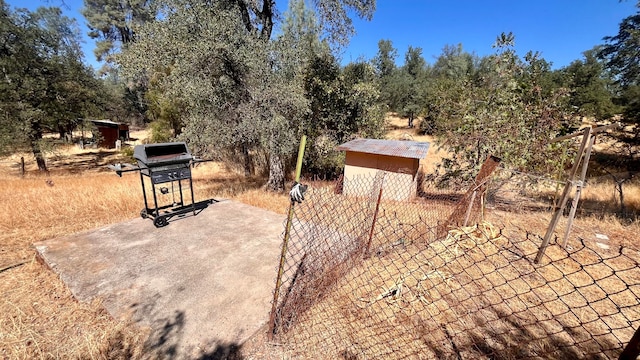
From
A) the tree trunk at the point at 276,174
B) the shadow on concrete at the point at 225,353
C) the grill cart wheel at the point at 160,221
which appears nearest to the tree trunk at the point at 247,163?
the tree trunk at the point at 276,174

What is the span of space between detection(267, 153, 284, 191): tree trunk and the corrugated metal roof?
88.6 inches

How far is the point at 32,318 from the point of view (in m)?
2.88

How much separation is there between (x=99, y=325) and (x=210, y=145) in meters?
5.53

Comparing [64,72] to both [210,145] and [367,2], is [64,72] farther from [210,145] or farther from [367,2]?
[367,2]

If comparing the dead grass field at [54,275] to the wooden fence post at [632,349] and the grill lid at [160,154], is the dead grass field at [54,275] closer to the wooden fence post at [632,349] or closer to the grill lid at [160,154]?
the grill lid at [160,154]

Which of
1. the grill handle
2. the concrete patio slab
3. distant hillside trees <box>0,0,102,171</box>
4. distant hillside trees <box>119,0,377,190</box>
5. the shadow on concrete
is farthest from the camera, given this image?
distant hillside trees <box>0,0,102,171</box>

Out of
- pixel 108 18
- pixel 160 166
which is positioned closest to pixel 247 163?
pixel 160 166

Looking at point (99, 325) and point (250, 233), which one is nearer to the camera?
point (99, 325)

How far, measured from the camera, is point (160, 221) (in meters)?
5.23

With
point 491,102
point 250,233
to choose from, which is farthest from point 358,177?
point 250,233

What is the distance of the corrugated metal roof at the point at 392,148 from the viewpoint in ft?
26.7

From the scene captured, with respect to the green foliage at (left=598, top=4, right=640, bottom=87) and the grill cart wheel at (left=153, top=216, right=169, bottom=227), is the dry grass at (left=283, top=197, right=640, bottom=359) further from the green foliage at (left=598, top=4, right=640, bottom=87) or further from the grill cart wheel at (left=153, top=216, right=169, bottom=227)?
the green foliage at (left=598, top=4, right=640, bottom=87)

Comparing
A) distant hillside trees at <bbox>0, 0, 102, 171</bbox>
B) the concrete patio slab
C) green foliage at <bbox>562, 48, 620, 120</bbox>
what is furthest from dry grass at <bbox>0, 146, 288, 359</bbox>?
green foliage at <bbox>562, 48, 620, 120</bbox>

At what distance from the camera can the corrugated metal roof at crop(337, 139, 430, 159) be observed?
8141 mm
